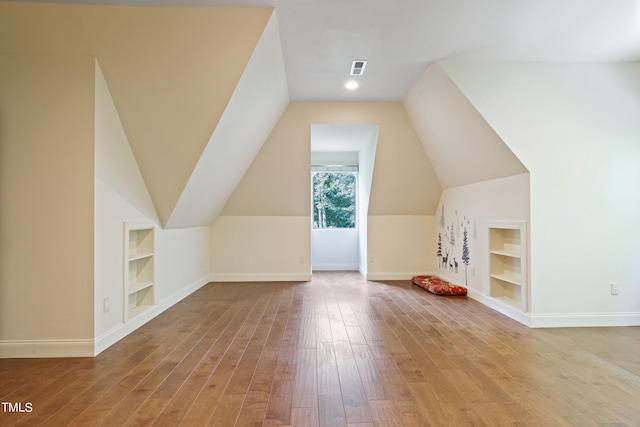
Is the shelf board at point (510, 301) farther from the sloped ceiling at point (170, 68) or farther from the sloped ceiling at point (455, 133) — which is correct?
the sloped ceiling at point (170, 68)

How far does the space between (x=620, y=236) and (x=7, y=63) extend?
5.85 metres

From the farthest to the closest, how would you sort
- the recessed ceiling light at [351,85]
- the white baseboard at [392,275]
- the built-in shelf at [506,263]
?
the white baseboard at [392,275] < the recessed ceiling light at [351,85] < the built-in shelf at [506,263]

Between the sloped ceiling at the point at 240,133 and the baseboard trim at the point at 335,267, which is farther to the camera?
the baseboard trim at the point at 335,267

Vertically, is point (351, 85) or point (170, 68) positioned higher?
point (351, 85)

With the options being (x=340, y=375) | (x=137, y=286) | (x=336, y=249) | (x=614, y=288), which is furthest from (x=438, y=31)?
(x=336, y=249)

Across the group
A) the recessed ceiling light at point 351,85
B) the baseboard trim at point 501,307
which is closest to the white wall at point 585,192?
the baseboard trim at point 501,307

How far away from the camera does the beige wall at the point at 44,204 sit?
2822 mm

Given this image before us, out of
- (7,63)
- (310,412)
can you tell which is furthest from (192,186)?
(310,412)

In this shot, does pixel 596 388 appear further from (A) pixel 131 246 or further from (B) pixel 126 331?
(A) pixel 131 246

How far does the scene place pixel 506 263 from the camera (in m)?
4.40

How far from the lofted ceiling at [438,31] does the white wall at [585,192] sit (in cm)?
29

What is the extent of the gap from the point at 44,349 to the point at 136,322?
0.82 metres

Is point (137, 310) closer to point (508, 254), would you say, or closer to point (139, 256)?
point (139, 256)

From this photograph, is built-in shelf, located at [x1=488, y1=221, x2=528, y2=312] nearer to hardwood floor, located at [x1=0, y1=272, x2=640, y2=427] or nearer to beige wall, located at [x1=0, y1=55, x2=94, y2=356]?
hardwood floor, located at [x1=0, y1=272, x2=640, y2=427]
